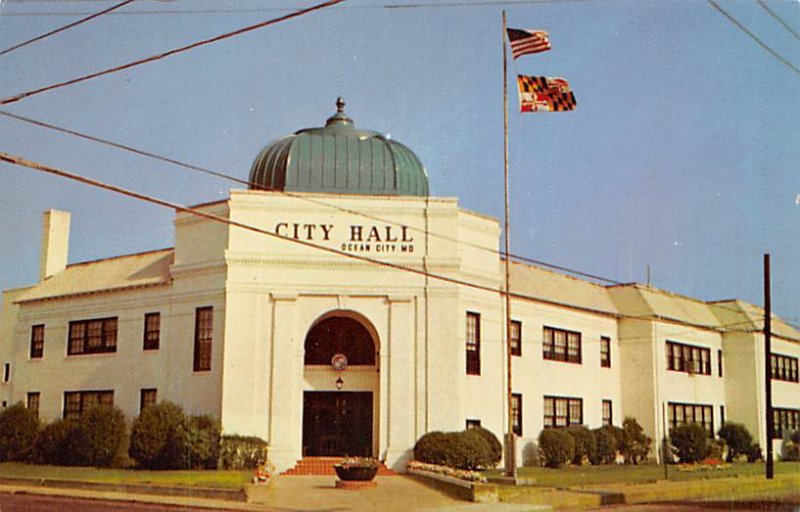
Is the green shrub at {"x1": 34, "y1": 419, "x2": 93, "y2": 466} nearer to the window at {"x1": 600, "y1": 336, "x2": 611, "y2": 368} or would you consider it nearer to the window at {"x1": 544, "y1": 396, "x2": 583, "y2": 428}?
the window at {"x1": 544, "y1": 396, "x2": 583, "y2": 428}

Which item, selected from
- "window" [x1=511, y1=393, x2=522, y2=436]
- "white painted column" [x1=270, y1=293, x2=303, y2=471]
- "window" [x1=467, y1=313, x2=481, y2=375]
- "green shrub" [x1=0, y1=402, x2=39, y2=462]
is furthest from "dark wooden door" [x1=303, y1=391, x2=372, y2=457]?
"green shrub" [x1=0, y1=402, x2=39, y2=462]

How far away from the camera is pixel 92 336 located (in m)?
40.2

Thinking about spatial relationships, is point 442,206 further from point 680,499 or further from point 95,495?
point 95,495

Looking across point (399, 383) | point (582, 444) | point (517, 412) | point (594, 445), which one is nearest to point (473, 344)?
point (399, 383)

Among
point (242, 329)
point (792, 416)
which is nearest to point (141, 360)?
point (242, 329)

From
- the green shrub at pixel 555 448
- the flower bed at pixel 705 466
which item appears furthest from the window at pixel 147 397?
the flower bed at pixel 705 466

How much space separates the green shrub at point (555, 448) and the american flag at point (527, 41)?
54.8 ft

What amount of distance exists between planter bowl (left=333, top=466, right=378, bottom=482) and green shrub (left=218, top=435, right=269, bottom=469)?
16.6 feet

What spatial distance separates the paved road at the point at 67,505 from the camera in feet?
73.4

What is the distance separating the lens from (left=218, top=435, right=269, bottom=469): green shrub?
3291 cm

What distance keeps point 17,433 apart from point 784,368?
3814 centimetres

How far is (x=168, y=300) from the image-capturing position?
123 ft

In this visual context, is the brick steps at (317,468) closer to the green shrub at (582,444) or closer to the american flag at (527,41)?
the green shrub at (582,444)

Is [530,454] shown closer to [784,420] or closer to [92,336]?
[92,336]
